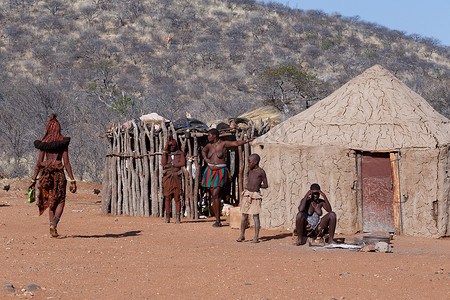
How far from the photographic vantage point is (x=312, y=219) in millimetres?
8562

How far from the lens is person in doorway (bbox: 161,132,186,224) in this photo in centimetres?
1130

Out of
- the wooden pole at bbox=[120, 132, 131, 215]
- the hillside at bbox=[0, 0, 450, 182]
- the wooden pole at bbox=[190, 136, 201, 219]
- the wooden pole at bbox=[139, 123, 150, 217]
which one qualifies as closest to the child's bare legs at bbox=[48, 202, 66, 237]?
the wooden pole at bbox=[190, 136, 201, 219]

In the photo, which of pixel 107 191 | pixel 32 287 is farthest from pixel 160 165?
pixel 32 287

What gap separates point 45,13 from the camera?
160 feet

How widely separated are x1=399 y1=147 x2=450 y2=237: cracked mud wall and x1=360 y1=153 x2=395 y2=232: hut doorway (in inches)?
8.7

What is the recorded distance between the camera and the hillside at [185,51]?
1367 inches

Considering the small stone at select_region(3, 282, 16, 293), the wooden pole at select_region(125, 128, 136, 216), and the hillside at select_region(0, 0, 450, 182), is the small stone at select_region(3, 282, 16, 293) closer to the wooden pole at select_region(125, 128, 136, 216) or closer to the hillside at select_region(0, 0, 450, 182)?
the wooden pole at select_region(125, 128, 136, 216)

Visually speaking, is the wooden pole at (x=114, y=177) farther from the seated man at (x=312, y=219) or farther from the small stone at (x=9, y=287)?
the small stone at (x=9, y=287)

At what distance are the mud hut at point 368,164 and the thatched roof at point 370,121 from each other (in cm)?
2

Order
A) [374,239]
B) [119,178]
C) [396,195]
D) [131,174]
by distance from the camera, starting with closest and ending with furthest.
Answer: [374,239] → [396,195] → [131,174] → [119,178]

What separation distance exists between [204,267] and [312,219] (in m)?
2.39

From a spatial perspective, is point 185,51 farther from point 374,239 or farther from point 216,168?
point 374,239

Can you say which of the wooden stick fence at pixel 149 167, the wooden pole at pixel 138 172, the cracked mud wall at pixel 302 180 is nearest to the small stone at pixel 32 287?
the cracked mud wall at pixel 302 180

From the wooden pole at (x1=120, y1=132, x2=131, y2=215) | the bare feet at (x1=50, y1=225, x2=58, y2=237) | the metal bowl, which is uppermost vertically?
the wooden pole at (x1=120, y1=132, x2=131, y2=215)
